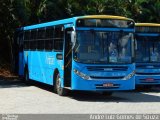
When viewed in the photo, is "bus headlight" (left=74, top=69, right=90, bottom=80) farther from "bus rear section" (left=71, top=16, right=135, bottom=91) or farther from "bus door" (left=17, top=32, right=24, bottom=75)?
"bus door" (left=17, top=32, right=24, bottom=75)

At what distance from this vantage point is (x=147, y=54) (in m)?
21.3

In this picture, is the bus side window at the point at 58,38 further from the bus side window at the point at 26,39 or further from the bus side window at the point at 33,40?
the bus side window at the point at 26,39

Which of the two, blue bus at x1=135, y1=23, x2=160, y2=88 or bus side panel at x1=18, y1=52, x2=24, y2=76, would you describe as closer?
blue bus at x1=135, y1=23, x2=160, y2=88

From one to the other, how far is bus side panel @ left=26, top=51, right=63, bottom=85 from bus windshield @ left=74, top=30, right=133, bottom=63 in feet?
4.97

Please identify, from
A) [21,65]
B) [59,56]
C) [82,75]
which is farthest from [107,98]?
[21,65]

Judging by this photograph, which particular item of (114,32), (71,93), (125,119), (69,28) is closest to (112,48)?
(114,32)

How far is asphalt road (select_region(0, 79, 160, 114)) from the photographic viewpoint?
13.9 metres

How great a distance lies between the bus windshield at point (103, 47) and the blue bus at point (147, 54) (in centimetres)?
377

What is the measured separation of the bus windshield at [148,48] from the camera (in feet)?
69.8

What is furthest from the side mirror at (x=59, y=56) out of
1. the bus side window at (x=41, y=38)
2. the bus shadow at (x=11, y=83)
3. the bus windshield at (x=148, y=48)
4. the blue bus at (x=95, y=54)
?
the bus shadow at (x=11, y=83)

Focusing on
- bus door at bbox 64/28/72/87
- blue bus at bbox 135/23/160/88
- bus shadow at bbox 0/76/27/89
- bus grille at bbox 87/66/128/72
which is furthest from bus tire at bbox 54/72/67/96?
bus shadow at bbox 0/76/27/89

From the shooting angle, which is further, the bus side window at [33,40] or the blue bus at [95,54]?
the bus side window at [33,40]

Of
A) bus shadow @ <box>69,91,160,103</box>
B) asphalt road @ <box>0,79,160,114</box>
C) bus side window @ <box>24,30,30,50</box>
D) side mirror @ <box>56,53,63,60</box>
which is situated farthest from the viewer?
bus side window @ <box>24,30,30,50</box>

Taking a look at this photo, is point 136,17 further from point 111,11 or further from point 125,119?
point 125,119
